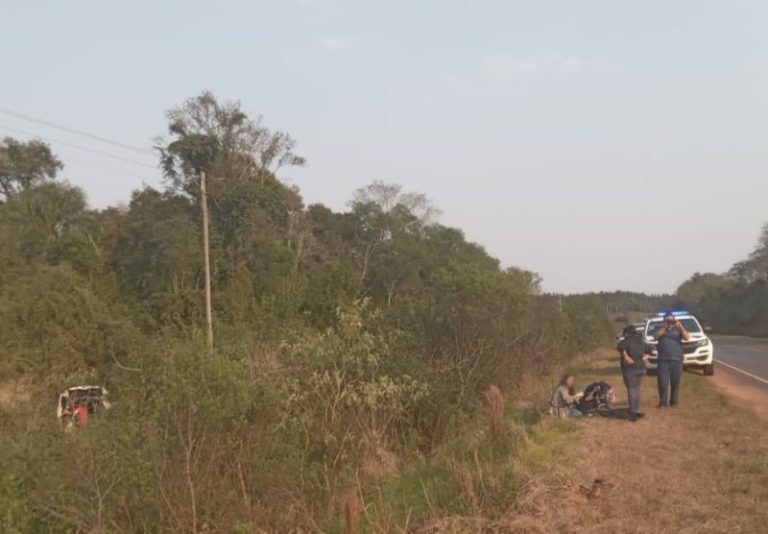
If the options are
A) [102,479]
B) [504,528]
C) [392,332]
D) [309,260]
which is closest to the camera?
[504,528]

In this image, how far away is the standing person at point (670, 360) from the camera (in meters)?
12.8

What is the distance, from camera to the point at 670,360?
41.8 feet

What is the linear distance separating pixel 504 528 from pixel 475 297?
11.4 metres

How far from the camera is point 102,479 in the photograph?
371 inches

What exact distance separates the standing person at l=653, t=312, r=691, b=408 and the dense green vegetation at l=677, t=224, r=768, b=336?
188 ft

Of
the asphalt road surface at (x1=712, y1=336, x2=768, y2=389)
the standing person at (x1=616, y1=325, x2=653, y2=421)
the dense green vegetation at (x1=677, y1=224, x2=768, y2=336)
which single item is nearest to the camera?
the standing person at (x1=616, y1=325, x2=653, y2=421)

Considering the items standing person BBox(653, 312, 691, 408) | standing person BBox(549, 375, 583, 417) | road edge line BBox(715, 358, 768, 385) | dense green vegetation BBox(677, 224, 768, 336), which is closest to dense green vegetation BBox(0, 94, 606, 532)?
standing person BBox(549, 375, 583, 417)

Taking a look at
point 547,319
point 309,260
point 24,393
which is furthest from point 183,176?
point 547,319

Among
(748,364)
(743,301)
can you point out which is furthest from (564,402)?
(743,301)

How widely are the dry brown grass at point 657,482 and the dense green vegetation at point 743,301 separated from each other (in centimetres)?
6005

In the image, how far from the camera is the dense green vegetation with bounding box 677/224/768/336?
2948 inches

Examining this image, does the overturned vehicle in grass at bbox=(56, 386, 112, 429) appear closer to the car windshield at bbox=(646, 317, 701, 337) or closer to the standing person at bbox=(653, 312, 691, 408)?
the standing person at bbox=(653, 312, 691, 408)

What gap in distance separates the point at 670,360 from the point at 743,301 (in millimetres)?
74312

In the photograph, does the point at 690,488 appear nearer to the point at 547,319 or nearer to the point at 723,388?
the point at 723,388
